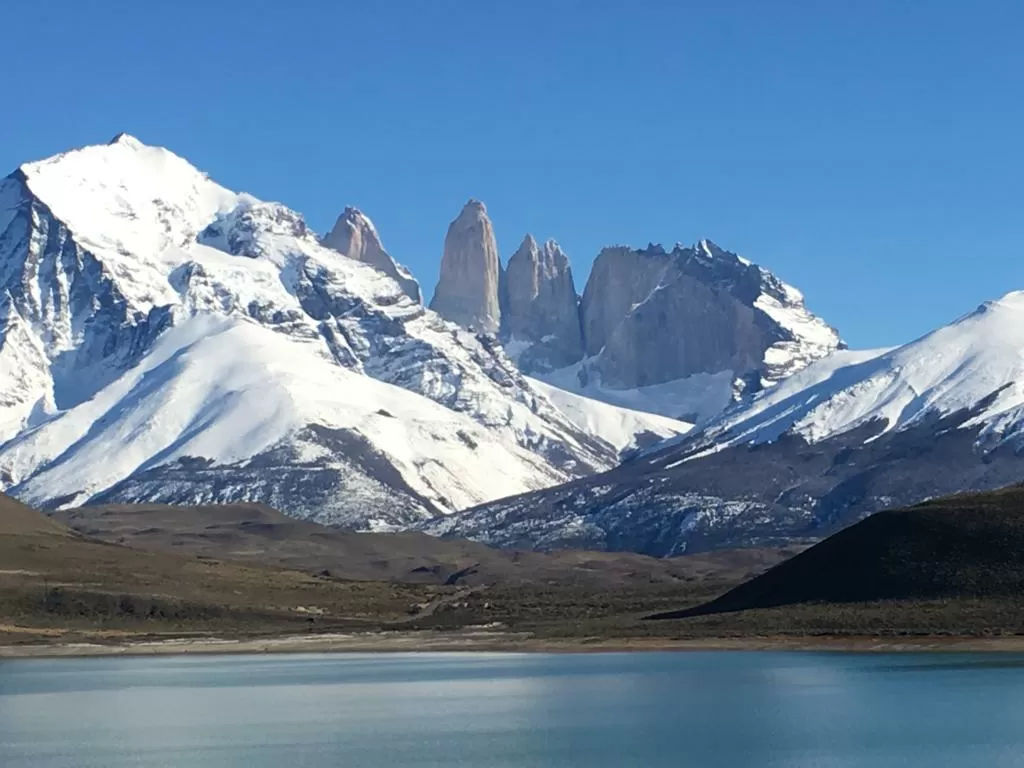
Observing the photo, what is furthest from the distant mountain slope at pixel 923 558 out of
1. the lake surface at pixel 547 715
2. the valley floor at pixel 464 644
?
the lake surface at pixel 547 715

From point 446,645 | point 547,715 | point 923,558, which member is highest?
point 923,558

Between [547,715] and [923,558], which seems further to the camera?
[923,558]

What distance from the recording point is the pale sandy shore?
151 m

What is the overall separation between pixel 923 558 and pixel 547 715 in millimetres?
61829

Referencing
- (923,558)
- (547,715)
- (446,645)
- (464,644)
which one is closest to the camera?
(547,715)

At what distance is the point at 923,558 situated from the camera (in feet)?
529

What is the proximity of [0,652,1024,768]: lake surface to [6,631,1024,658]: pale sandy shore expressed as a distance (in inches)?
200

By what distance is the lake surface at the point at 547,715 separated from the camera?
90875mm

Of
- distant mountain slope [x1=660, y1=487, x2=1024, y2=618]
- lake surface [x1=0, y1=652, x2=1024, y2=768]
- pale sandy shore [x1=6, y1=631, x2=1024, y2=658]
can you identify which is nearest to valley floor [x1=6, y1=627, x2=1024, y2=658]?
pale sandy shore [x1=6, y1=631, x2=1024, y2=658]

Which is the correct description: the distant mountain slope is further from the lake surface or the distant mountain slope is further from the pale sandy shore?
the lake surface

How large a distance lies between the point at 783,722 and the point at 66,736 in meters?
38.6

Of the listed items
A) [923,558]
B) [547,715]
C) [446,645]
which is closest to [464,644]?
[446,645]

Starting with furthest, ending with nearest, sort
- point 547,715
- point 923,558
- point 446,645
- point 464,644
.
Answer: point 464,644 < point 446,645 < point 923,558 < point 547,715

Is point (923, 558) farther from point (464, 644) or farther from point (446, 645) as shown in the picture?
point (446, 645)
